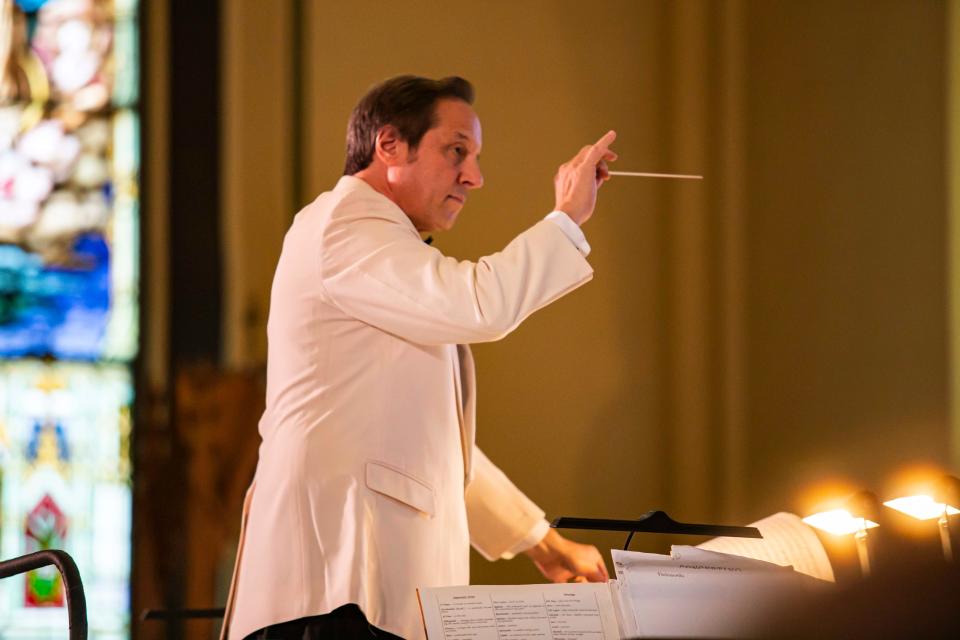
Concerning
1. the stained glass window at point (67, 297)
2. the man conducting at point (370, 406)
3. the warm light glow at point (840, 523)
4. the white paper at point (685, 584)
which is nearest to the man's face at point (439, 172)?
the man conducting at point (370, 406)

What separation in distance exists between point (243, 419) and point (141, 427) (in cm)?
34

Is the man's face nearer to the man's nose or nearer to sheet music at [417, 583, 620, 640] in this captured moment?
the man's nose

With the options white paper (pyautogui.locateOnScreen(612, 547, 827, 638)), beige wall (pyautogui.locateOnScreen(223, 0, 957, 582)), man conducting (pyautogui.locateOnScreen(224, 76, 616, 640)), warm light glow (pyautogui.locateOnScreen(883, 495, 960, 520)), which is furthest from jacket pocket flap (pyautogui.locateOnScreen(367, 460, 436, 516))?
beige wall (pyautogui.locateOnScreen(223, 0, 957, 582))

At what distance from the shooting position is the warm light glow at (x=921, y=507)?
2.71 metres

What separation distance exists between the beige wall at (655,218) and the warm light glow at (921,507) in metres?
1.21

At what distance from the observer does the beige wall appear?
4.09 metres

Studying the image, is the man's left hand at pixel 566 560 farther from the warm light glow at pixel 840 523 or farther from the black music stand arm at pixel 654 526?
the black music stand arm at pixel 654 526

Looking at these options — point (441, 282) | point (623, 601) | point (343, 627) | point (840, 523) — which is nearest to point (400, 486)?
point (343, 627)

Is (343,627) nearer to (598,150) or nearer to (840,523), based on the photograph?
(598,150)

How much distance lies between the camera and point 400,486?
227 centimetres

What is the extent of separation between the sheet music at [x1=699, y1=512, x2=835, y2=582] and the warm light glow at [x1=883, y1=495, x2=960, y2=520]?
264 mm

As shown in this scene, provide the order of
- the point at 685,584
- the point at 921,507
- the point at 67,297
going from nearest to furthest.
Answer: the point at 685,584
the point at 921,507
the point at 67,297

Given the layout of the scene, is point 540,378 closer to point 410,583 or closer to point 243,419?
point 243,419

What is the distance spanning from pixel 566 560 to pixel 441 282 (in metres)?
0.82
